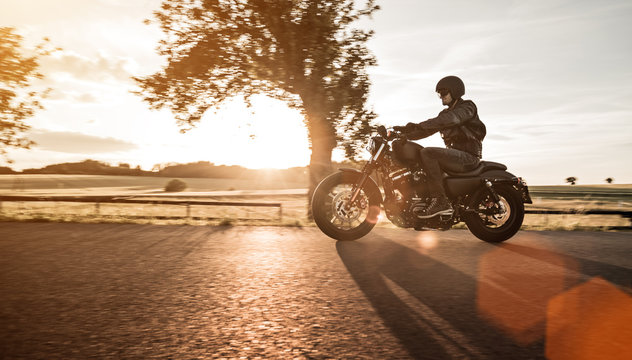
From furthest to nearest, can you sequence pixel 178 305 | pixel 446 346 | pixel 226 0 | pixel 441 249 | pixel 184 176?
pixel 184 176
pixel 226 0
pixel 441 249
pixel 178 305
pixel 446 346

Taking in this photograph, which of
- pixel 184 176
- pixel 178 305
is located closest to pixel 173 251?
pixel 178 305

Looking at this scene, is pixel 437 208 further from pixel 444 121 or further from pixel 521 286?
pixel 521 286

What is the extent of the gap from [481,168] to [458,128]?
0.71 metres

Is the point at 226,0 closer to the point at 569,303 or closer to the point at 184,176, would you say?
the point at 569,303

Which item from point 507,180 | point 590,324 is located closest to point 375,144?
point 507,180

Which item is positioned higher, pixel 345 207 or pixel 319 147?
pixel 319 147

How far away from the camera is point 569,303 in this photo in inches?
133

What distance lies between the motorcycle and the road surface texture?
639mm

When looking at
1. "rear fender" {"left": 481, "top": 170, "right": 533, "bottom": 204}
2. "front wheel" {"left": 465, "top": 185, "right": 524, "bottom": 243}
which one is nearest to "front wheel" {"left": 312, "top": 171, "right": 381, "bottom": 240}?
"front wheel" {"left": 465, "top": 185, "right": 524, "bottom": 243}

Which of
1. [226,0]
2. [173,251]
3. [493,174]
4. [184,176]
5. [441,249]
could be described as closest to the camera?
[173,251]

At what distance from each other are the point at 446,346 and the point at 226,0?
14.3 metres

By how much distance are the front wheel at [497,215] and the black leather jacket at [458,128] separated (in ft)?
2.23

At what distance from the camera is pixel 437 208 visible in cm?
635

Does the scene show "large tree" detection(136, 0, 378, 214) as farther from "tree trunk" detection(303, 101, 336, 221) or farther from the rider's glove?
the rider's glove
